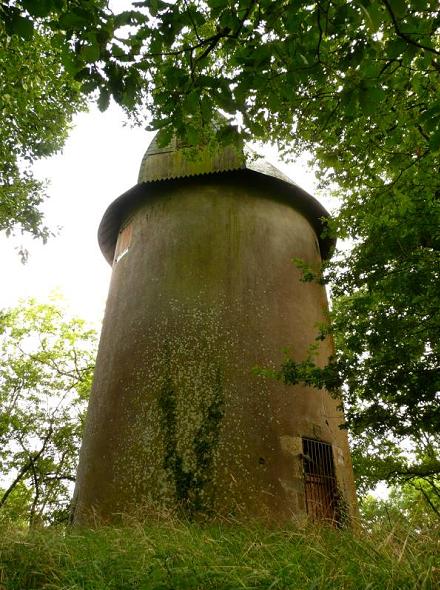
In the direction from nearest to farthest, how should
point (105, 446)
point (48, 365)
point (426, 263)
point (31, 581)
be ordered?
point (31, 581) → point (426, 263) → point (105, 446) → point (48, 365)

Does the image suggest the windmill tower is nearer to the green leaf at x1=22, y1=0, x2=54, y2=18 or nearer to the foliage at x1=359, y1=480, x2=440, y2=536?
the foliage at x1=359, y1=480, x2=440, y2=536

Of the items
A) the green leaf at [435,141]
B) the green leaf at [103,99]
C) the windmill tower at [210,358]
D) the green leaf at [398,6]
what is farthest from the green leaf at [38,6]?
the windmill tower at [210,358]

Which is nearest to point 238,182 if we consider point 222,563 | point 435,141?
point 435,141

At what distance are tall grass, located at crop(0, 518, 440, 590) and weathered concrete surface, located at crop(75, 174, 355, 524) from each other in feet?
5.53

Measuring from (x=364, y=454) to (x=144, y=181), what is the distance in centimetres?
893

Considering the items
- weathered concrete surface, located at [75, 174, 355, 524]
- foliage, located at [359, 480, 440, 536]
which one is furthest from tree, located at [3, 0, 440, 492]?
foliage, located at [359, 480, 440, 536]

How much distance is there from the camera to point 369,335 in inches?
220

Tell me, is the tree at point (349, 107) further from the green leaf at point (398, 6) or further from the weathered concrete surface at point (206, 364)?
the weathered concrete surface at point (206, 364)

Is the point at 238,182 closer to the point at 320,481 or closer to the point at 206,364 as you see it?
the point at 206,364

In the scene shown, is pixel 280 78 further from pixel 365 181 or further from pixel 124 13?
pixel 365 181

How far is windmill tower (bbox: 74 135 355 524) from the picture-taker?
19.4ft

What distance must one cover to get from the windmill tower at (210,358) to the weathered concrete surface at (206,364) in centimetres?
→ 2

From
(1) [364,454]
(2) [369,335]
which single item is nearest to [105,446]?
(2) [369,335]

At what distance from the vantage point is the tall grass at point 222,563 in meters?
2.46
